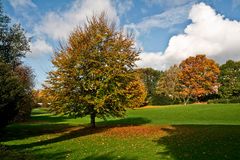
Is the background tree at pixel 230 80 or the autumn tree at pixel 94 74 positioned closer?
the autumn tree at pixel 94 74

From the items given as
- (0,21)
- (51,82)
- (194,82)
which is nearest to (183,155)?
(51,82)

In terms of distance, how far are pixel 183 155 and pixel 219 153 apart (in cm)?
160

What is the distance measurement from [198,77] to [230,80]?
1173 cm

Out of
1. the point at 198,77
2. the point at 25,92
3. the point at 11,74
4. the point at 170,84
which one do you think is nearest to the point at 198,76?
the point at 198,77

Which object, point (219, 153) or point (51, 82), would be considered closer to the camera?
point (219, 153)

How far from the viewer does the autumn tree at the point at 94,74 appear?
30.0 metres

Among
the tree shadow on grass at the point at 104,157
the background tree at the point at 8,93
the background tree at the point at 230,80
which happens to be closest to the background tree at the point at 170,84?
the background tree at the point at 230,80

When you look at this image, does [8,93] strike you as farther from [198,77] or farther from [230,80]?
[230,80]

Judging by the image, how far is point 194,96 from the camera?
97875mm

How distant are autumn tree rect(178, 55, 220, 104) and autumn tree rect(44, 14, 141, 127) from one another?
64531mm

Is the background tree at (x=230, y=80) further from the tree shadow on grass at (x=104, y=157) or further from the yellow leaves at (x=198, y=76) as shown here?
the tree shadow on grass at (x=104, y=157)

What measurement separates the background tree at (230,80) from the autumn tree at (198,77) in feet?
9.91

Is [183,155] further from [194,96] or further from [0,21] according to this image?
[194,96]

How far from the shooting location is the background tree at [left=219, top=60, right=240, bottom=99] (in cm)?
9338
